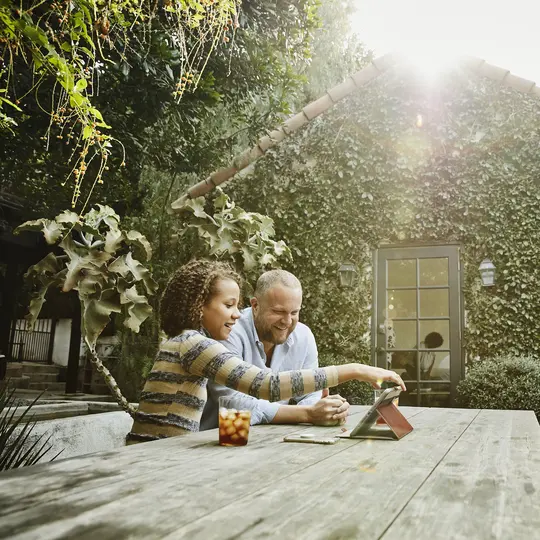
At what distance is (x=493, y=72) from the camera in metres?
6.90

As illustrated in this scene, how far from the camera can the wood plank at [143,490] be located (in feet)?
2.60

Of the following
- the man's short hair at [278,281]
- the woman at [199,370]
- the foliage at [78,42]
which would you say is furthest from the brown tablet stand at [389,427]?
the foliage at [78,42]

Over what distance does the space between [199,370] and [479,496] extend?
3.18 feet

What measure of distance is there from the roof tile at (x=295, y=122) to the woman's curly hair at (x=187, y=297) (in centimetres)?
571

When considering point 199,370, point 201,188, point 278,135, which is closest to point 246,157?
point 278,135

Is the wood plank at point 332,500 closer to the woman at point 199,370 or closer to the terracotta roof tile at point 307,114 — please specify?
the woman at point 199,370

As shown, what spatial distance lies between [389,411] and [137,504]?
1152 millimetres

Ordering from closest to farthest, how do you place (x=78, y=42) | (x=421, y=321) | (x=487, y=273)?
1. (x=78, y=42)
2. (x=487, y=273)
3. (x=421, y=321)

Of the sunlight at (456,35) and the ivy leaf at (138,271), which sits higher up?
the sunlight at (456,35)

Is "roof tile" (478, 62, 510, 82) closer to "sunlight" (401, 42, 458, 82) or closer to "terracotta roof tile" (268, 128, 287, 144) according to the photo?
"sunlight" (401, 42, 458, 82)

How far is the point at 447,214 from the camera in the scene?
266 inches

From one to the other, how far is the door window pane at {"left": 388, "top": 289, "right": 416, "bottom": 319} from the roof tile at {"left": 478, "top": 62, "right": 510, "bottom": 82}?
287 centimetres

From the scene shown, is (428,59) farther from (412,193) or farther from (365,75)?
(412,193)

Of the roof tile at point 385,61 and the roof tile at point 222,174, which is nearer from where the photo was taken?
the roof tile at point 385,61
